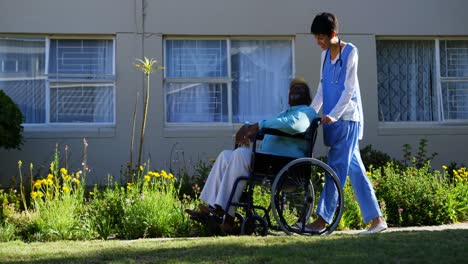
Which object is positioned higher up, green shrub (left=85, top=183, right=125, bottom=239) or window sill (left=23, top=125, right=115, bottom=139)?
window sill (left=23, top=125, right=115, bottom=139)

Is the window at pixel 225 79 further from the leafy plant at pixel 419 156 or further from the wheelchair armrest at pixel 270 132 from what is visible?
the wheelchair armrest at pixel 270 132

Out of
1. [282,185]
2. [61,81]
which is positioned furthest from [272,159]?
[61,81]

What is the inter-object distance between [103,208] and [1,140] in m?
2.58

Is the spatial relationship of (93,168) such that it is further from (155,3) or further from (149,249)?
(149,249)

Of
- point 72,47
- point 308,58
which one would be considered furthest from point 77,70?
point 308,58

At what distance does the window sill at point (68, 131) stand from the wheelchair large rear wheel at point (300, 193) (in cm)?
477

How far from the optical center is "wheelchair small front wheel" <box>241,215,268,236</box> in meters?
6.18

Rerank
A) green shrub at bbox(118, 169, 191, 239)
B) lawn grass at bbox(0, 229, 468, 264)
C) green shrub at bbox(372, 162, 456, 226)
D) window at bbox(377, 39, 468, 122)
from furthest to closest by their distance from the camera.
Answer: window at bbox(377, 39, 468, 122) → green shrub at bbox(372, 162, 456, 226) → green shrub at bbox(118, 169, 191, 239) → lawn grass at bbox(0, 229, 468, 264)

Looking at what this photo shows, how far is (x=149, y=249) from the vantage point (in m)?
5.51

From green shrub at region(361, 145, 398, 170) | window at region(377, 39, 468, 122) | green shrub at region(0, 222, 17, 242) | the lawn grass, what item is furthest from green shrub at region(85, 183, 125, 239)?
window at region(377, 39, 468, 122)

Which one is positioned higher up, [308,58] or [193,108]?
[308,58]

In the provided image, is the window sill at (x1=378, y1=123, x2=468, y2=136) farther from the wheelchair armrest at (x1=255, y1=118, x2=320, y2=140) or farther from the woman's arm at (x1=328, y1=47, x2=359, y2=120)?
the wheelchair armrest at (x1=255, y1=118, x2=320, y2=140)

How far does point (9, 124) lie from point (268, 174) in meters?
4.46

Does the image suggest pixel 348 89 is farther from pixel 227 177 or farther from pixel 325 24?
pixel 227 177
